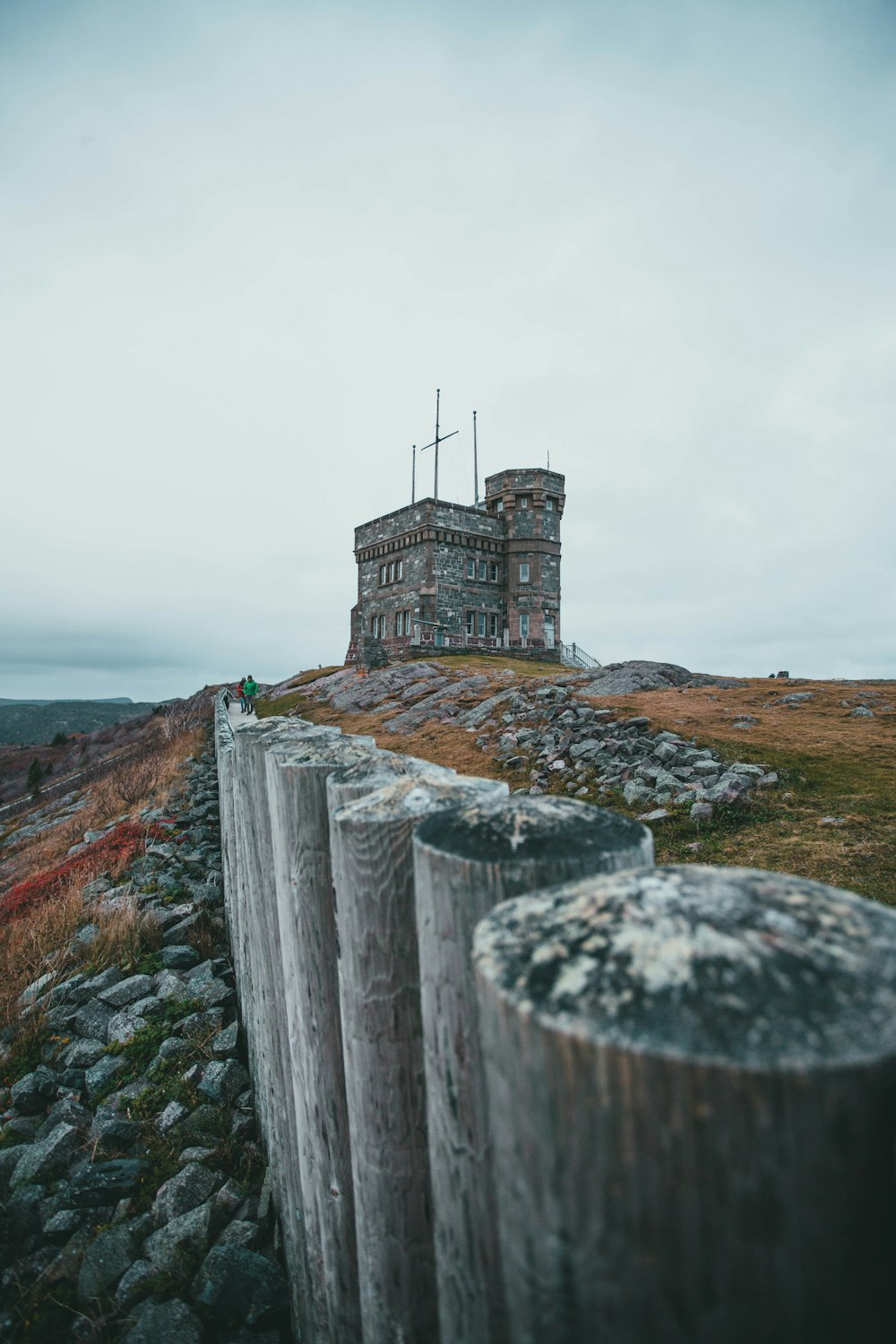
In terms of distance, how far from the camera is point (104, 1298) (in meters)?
2.63

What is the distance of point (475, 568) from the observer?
39.9 m

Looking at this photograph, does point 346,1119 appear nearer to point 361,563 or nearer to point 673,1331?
point 673,1331

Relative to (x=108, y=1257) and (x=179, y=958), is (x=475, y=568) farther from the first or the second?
(x=108, y=1257)

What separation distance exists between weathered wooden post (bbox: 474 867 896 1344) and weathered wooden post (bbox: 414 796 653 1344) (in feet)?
0.99

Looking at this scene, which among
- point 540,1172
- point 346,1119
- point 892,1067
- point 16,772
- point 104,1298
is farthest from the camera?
point 16,772

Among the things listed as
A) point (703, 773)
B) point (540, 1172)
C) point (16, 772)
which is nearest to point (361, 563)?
point (16, 772)

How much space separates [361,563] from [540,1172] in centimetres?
4352

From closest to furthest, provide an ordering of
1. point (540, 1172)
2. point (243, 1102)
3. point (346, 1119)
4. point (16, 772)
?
point (540, 1172), point (346, 1119), point (243, 1102), point (16, 772)

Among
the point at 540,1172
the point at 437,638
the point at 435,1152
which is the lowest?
the point at 435,1152

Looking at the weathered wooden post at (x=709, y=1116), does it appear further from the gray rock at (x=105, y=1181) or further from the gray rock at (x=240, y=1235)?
the gray rock at (x=105, y=1181)

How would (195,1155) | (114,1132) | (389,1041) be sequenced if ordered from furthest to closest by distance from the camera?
(114,1132)
(195,1155)
(389,1041)

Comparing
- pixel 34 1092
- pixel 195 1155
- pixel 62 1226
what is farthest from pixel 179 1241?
pixel 34 1092

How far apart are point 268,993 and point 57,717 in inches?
4492

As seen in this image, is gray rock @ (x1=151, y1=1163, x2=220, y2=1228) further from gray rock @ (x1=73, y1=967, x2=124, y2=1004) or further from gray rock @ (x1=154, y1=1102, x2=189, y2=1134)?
gray rock @ (x1=73, y1=967, x2=124, y2=1004)
